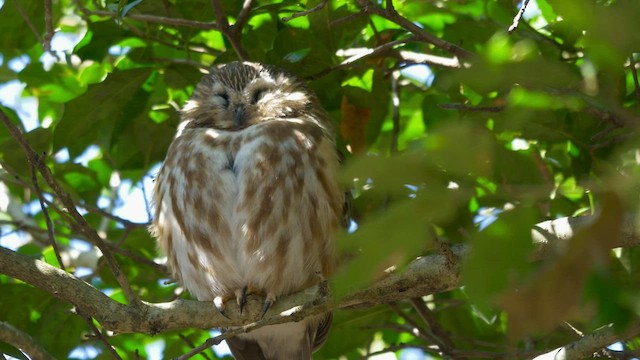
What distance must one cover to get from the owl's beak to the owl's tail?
3.41ft

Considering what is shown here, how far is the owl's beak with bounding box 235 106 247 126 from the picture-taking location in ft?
14.4

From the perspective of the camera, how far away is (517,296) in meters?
0.97

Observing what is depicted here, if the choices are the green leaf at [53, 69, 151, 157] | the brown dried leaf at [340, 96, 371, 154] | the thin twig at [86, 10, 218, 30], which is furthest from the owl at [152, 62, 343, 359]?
the thin twig at [86, 10, 218, 30]

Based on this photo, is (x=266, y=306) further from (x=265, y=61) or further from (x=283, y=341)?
(x=265, y=61)

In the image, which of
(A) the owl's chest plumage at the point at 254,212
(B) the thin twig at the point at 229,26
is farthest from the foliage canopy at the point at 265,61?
(A) the owl's chest plumage at the point at 254,212

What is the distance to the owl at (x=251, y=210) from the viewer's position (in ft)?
12.4

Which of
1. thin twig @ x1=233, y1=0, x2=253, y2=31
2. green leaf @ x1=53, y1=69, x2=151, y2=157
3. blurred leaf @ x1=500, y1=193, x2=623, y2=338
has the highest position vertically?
green leaf @ x1=53, y1=69, x2=151, y2=157

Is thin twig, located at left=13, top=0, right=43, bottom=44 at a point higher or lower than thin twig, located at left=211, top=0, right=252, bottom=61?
higher

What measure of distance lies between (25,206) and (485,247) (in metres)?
4.75

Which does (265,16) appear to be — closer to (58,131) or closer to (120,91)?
(120,91)

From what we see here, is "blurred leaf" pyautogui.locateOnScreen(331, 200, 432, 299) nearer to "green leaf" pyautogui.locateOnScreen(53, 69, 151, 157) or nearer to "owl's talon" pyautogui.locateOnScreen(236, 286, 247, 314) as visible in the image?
"owl's talon" pyautogui.locateOnScreen(236, 286, 247, 314)

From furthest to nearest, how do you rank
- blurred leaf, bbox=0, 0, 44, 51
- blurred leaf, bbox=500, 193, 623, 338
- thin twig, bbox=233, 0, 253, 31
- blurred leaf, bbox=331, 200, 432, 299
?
blurred leaf, bbox=0, 0, 44, 51 < thin twig, bbox=233, 0, 253, 31 < blurred leaf, bbox=331, 200, 432, 299 < blurred leaf, bbox=500, 193, 623, 338

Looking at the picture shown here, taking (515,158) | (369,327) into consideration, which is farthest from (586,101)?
(369,327)

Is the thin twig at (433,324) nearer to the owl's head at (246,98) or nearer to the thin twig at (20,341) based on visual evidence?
the owl's head at (246,98)
